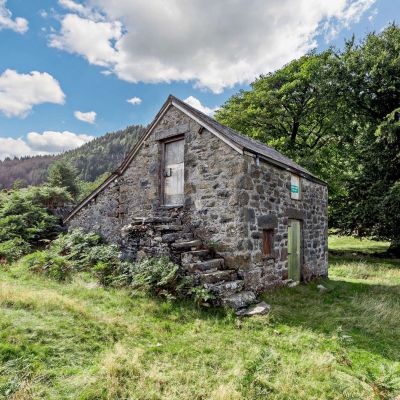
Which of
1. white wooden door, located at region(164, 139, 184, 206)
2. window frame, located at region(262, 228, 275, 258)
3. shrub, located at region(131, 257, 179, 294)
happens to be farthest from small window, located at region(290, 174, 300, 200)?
shrub, located at region(131, 257, 179, 294)

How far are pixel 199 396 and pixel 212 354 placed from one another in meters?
1.08

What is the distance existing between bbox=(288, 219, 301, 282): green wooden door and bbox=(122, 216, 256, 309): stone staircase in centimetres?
320

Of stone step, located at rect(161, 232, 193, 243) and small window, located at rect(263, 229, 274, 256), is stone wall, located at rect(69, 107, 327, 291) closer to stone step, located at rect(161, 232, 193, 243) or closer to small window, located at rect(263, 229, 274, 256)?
small window, located at rect(263, 229, 274, 256)

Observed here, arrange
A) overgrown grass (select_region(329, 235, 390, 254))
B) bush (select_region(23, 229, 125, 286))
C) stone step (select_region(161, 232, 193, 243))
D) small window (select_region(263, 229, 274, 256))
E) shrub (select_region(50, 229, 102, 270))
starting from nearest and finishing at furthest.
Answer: stone step (select_region(161, 232, 193, 243)) < bush (select_region(23, 229, 125, 286)) < small window (select_region(263, 229, 274, 256)) < shrub (select_region(50, 229, 102, 270)) < overgrown grass (select_region(329, 235, 390, 254))

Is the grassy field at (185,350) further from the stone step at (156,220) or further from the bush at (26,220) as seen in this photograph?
the bush at (26,220)

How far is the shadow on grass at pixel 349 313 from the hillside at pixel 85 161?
75382 mm

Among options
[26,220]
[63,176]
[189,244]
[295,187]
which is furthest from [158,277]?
[63,176]

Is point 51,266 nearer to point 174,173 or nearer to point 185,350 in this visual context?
point 174,173

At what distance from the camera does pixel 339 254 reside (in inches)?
752

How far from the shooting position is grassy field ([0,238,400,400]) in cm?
365

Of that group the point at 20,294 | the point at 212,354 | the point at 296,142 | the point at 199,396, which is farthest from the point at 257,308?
the point at 296,142

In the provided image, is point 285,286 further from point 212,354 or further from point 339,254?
point 339,254

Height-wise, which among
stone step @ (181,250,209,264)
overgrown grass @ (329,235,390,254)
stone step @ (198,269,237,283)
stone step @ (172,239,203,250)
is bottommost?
overgrown grass @ (329,235,390,254)

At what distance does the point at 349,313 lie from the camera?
282 inches
